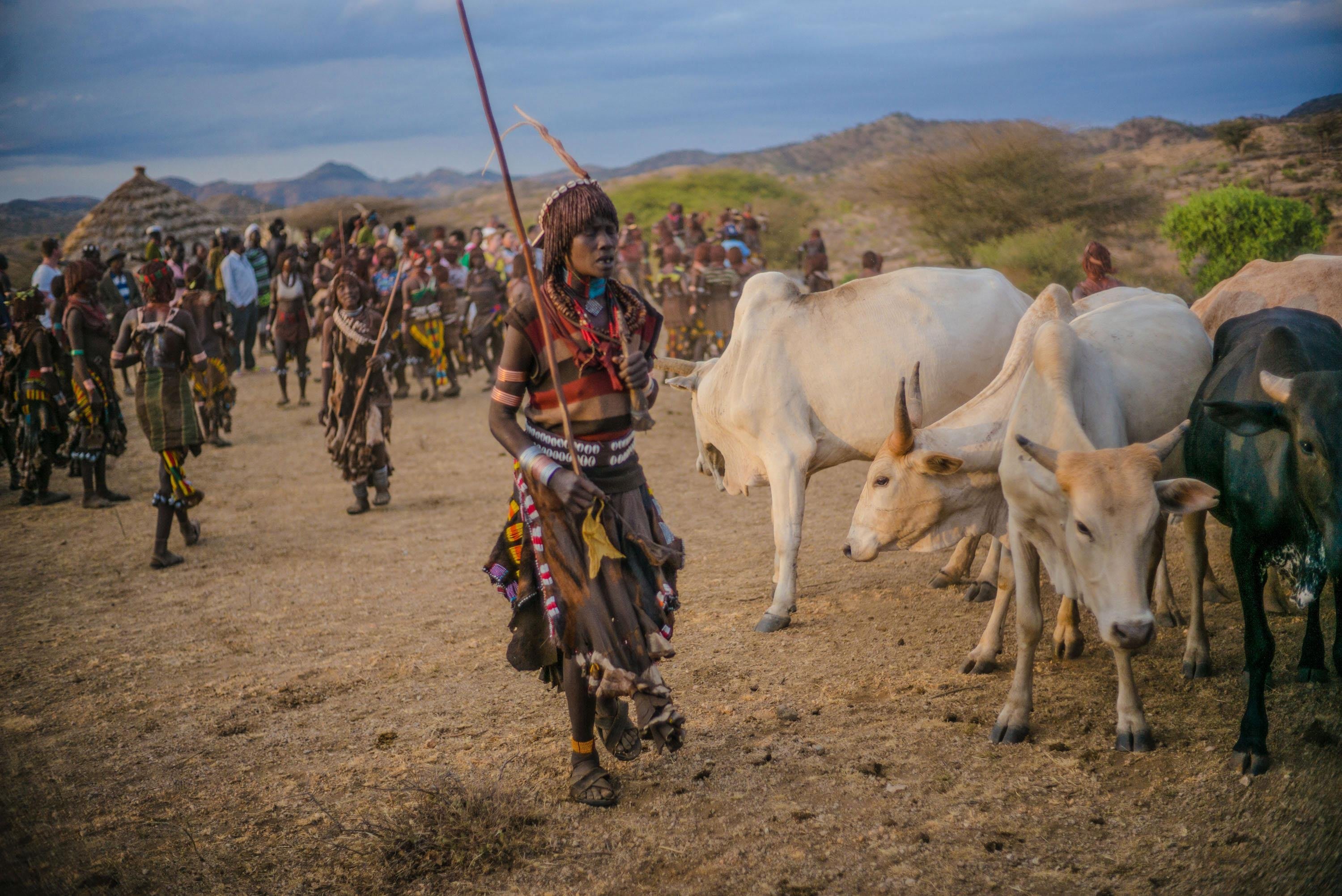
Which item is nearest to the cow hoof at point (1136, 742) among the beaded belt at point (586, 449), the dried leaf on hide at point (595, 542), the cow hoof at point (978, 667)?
the cow hoof at point (978, 667)

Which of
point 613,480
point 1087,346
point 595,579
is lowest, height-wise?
point 595,579

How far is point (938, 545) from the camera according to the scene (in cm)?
507

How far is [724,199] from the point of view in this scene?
137 ft

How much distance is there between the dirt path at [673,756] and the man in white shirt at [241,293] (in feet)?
30.0

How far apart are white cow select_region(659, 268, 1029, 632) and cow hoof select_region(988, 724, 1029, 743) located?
1694 mm

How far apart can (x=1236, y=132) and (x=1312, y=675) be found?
1289 cm

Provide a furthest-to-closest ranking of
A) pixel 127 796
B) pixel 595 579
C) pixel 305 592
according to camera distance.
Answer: pixel 305 592 < pixel 127 796 < pixel 595 579

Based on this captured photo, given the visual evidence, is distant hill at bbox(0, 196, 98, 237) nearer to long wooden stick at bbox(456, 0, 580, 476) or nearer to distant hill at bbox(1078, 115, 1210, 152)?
long wooden stick at bbox(456, 0, 580, 476)

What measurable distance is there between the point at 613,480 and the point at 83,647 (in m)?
4.32

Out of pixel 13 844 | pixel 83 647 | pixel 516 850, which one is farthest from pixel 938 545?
pixel 83 647

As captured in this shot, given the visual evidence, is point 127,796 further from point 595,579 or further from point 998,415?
point 998,415

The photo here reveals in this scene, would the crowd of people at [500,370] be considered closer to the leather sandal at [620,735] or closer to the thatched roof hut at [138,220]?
the leather sandal at [620,735]

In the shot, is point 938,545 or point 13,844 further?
point 938,545

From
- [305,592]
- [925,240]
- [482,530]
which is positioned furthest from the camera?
[925,240]
